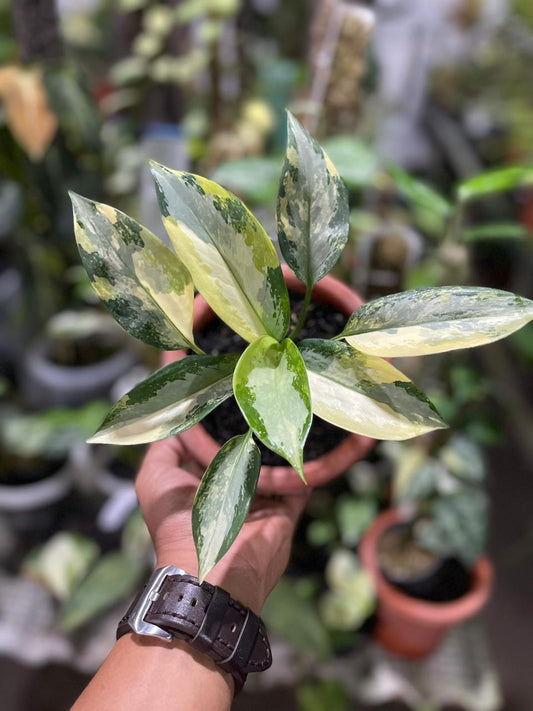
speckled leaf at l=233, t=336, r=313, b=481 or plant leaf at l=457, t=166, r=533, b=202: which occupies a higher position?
plant leaf at l=457, t=166, r=533, b=202

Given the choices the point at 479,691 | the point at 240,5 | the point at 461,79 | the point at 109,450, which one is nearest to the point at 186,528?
the point at 109,450

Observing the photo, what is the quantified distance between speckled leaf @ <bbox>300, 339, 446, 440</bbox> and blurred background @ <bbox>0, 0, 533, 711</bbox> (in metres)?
0.37

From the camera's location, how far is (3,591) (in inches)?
51.0

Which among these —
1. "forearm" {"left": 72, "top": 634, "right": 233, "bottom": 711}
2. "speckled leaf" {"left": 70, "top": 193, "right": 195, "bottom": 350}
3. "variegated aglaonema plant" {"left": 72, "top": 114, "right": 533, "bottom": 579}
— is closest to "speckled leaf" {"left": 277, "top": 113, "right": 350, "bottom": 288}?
"variegated aglaonema plant" {"left": 72, "top": 114, "right": 533, "bottom": 579}

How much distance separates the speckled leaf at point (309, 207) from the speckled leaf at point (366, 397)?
0.08m

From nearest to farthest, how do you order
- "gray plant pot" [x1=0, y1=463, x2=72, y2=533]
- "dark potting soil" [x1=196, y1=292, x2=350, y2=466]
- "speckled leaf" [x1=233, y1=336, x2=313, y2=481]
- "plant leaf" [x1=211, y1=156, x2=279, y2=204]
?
1. "speckled leaf" [x1=233, y1=336, x2=313, y2=481]
2. "dark potting soil" [x1=196, y1=292, x2=350, y2=466]
3. "plant leaf" [x1=211, y1=156, x2=279, y2=204]
4. "gray plant pot" [x1=0, y1=463, x2=72, y2=533]

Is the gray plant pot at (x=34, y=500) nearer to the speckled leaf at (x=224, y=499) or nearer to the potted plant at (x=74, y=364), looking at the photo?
the potted plant at (x=74, y=364)

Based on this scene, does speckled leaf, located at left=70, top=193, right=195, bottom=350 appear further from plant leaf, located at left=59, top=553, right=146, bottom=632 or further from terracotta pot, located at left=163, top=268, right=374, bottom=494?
plant leaf, located at left=59, top=553, right=146, bottom=632

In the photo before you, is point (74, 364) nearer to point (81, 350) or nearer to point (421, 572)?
point (81, 350)

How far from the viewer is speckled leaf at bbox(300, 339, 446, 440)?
477mm

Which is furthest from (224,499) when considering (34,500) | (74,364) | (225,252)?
(74,364)

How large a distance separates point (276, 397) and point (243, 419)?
7.8 inches

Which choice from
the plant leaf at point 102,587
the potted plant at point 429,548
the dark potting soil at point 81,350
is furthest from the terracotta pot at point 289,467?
the dark potting soil at point 81,350

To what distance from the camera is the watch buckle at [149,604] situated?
1.63ft
